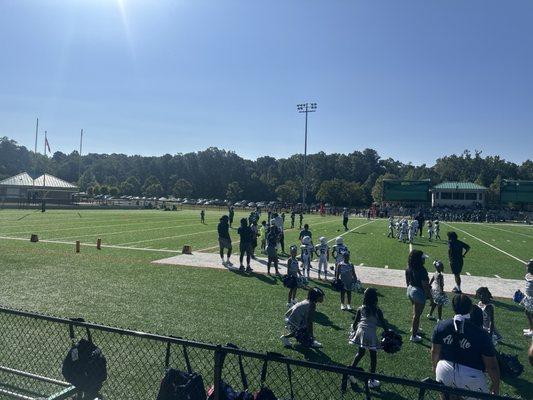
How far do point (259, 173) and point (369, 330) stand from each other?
4501 inches

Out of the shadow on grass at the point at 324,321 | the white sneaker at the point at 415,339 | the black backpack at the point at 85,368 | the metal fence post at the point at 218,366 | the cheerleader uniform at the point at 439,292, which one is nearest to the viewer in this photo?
the metal fence post at the point at 218,366

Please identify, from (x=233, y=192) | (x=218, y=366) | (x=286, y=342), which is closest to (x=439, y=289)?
(x=286, y=342)

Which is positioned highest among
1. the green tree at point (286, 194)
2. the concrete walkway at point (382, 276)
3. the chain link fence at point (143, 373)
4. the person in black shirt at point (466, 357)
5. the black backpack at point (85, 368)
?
the green tree at point (286, 194)

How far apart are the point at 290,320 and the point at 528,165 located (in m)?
120

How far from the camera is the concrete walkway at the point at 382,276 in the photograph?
1303 cm

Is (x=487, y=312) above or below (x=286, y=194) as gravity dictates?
below

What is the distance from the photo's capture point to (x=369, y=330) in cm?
636

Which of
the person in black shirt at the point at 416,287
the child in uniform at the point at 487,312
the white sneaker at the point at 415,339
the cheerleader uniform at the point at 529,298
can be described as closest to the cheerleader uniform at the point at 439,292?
the person in black shirt at the point at 416,287

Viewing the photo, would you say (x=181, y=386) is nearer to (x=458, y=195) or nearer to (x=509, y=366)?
(x=509, y=366)

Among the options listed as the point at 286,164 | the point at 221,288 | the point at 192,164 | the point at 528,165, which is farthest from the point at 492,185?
the point at 221,288

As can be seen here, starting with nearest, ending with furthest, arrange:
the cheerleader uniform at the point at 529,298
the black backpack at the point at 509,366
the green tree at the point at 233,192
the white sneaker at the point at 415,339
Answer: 1. the black backpack at the point at 509,366
2. the white sneaker at the point at 415,339
3. the cheerleader uniform at the point at 529,298
4. the green tree at the point at 233,192

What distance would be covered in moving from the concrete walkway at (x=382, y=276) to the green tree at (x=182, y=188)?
9202cm

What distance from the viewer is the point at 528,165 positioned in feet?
356

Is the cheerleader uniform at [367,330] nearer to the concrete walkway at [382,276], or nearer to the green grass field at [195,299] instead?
the green grass field at [195,299]
